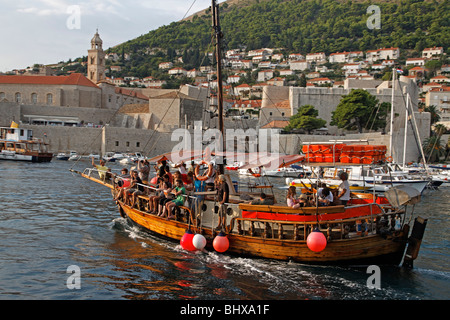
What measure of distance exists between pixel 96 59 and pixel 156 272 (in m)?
66.4

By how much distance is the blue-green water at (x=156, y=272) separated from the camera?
22.7 feet

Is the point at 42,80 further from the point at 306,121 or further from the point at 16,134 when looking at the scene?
the point at 306,121

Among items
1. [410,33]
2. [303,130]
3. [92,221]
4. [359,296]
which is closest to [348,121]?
[303,130]

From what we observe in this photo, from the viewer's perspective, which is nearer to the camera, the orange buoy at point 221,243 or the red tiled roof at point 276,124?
the orange buoy at point 221,243

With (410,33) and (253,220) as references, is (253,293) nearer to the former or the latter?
(253,220)

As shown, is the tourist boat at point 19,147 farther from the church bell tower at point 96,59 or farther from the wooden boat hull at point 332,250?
the church bell tower at point 96,59

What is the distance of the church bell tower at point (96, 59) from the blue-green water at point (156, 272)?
6079cm

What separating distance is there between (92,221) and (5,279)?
5.34 meters

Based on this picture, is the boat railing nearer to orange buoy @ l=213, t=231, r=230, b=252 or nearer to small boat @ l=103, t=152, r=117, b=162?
orange buoy @ l=213, t=231, r=230, b=252

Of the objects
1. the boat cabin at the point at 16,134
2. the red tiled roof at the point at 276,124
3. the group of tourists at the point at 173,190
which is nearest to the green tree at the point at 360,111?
the red tiled roof at the point at 276,124

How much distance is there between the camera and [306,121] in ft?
156

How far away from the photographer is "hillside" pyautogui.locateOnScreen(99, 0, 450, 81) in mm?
113000

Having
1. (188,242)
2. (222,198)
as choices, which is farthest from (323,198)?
(188,242)

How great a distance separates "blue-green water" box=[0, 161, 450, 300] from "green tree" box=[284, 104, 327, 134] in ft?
119
